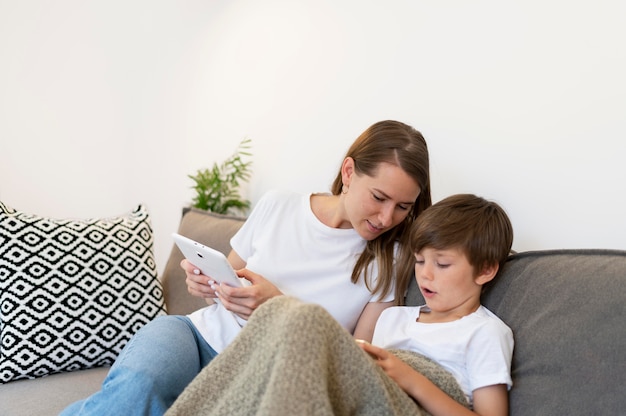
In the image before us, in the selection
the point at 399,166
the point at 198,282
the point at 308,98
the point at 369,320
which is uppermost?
the point at 308,98

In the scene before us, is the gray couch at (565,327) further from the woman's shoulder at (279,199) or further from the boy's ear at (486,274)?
the woman's shoulder at (279,199)

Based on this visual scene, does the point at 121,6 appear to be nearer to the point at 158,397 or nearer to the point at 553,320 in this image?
the point at 158,397

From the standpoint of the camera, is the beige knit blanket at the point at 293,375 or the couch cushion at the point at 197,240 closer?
the beige knit blanket at the point at 293,375

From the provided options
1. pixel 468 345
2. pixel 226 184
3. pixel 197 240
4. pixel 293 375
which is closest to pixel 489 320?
pixel 468 345

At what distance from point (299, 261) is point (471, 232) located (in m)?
0.54

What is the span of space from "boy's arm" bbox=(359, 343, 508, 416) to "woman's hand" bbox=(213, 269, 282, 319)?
0.39 meters

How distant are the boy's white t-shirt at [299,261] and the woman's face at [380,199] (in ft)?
0.33

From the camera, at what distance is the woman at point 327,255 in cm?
156

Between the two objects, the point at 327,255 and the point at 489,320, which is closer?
the point at 489,320

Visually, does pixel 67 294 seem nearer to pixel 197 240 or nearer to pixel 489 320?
pixel 197 240

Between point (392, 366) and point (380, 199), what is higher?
point (380, 199)

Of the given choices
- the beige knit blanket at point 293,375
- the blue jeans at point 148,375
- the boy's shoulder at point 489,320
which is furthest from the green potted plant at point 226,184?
the beige knit blanket at point 293,375

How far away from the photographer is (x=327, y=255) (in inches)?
68.8

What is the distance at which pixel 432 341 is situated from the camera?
141 centimetres
